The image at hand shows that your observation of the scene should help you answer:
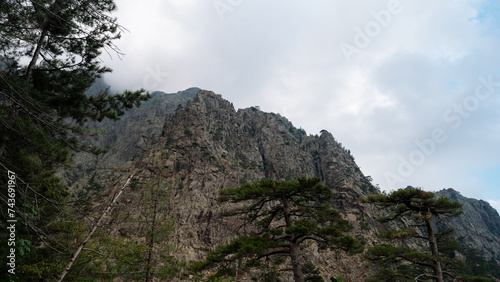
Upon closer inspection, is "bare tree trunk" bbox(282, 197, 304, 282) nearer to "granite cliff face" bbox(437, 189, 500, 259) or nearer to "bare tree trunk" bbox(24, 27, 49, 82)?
"bare tree trunk" bbox(24, 27, 49, 82)

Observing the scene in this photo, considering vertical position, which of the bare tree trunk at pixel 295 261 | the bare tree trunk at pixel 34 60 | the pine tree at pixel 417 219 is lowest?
the bare tree trunk at pixel 295 261

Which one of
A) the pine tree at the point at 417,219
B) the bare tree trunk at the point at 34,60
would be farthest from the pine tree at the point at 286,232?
the bare tree trunk at the point at 34,60

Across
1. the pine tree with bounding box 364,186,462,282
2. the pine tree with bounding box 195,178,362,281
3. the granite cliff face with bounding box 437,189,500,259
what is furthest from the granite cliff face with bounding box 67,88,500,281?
the pine tree with bounding box 364,186,462,282

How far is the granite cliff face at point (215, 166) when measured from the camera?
43219mm

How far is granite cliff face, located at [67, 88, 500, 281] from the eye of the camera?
142 feet

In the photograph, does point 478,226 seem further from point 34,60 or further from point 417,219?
point 34,60

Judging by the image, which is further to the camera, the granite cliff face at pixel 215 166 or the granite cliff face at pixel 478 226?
the granite cliff face at pixel 478 226

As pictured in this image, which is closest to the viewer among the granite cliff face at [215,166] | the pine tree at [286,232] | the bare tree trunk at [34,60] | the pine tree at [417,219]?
the bare tree trunk at [34,60]

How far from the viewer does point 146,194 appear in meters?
12.1

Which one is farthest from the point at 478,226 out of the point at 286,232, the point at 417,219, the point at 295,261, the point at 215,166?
the point at 286,232

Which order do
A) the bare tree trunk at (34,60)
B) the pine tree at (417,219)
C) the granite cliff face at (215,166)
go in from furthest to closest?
the granite cliff face at (215,166), the pine tree at (417,219), the bare tree trunk at (34,60)

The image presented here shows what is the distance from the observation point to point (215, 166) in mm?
56656

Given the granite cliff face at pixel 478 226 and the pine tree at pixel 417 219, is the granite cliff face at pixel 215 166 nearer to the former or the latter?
the granite cliff face at pixel 478 226

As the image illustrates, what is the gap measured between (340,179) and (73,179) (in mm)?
79360
